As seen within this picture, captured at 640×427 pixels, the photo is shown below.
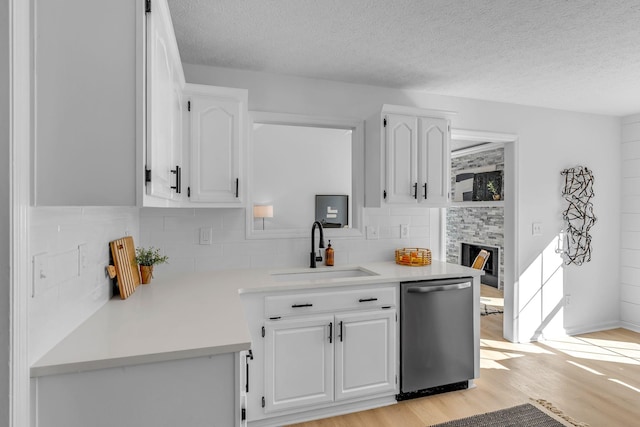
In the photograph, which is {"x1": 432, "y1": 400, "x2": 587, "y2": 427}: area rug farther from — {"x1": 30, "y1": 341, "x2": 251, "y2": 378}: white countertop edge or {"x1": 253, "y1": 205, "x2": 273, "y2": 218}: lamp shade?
{"x1": 253, "y1": 205, "x2": 273, "y2": 218}: lamp shade

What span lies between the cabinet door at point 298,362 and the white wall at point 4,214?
130 cm

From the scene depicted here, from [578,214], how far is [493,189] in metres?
1.27

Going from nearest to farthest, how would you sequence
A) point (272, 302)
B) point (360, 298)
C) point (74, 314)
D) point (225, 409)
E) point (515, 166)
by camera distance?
point (225, 409) → point (74, 314) → point (272, 302) → point (360, 298) → point (515, 166)

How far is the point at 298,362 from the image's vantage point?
2.20 meters

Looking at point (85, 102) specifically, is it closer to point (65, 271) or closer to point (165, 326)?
point (65, 271)

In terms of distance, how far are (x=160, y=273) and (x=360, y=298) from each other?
4.72 feet

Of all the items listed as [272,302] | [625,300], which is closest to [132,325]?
[272,302]

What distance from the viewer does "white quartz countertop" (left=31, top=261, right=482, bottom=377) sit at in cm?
112

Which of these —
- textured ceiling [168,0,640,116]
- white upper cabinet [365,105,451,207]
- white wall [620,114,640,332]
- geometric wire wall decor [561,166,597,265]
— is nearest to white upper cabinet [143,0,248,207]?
textured ceiling [168,0,640,116]

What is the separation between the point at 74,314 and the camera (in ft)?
4.48

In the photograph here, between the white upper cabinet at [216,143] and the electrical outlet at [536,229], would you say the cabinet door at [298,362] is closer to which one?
the white upper cabinet at [216,143]

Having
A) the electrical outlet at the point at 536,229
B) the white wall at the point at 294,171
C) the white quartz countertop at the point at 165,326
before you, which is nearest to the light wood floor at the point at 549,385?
the white quartz countertop at the point at 165,326

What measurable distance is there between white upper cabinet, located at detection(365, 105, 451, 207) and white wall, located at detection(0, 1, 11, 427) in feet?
7.18

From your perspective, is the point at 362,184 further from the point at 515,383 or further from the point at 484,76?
the point at 515,383
